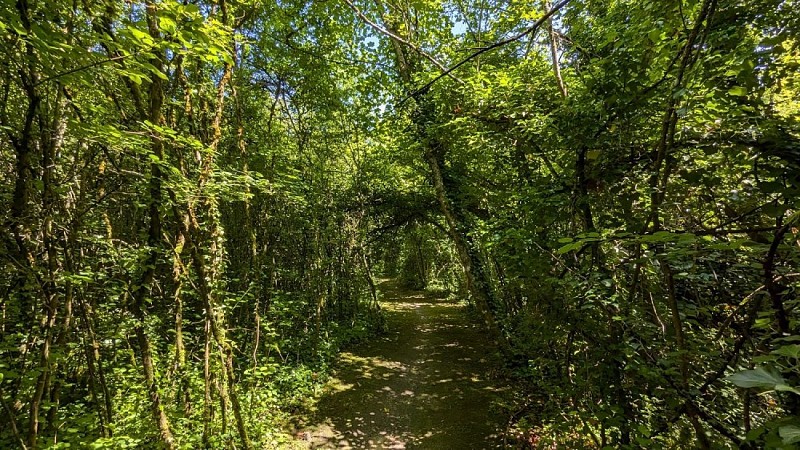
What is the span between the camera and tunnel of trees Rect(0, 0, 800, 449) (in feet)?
6.59

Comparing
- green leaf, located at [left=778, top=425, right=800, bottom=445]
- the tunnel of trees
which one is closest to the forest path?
the tunnel of trees

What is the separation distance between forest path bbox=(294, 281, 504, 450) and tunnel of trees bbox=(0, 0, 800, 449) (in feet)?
2.30

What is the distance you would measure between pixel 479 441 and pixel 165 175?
225 inches

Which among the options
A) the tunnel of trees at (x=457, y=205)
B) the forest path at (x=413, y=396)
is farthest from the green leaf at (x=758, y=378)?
the forest path at (x=413, y=396)

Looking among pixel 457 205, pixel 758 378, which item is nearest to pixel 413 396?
pixel 457 205

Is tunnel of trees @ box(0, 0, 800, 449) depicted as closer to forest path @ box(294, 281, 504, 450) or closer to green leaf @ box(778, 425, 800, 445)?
green leaf @ box(778, 425, 800, 445)

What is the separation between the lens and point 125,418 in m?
4.03

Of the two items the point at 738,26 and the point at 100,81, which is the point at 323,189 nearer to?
the point at 100,81

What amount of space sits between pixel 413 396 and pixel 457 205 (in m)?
4.39

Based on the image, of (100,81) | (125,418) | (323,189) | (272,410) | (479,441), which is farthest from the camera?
(323,189)

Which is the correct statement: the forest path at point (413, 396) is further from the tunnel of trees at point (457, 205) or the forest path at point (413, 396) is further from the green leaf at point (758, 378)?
the green leaf at point (758, 378)

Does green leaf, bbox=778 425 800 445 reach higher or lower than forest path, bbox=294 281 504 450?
higher

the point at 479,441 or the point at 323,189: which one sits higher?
the point at 323,189

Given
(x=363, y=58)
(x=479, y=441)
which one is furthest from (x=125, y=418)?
(x=363, y=58)
